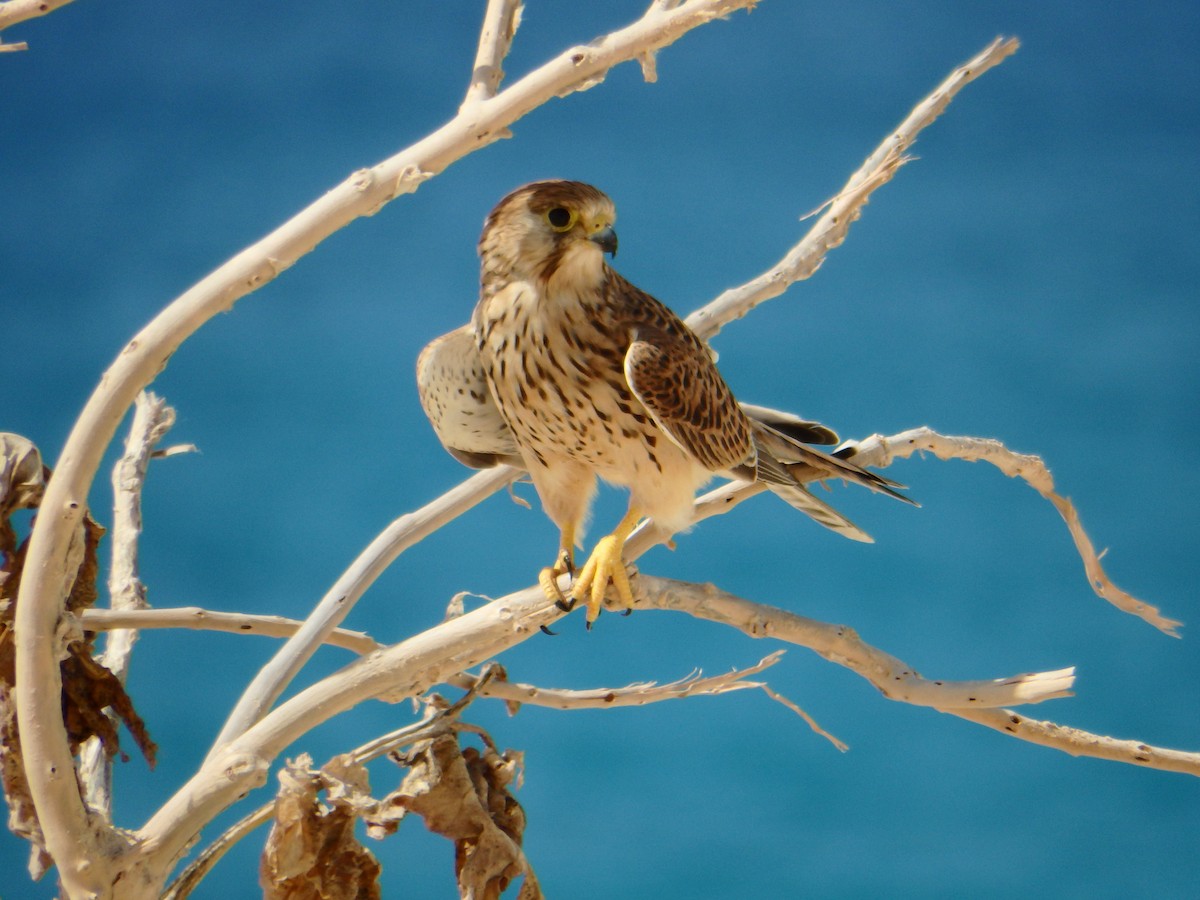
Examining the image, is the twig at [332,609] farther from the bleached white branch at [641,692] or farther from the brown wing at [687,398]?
the brown wing at [687,398]

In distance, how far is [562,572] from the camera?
81.4 inches

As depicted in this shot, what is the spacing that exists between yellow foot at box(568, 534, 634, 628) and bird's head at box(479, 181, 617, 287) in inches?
18.3

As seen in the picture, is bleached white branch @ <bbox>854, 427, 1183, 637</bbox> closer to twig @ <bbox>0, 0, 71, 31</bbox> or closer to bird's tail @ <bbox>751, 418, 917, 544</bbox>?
bird's tail @ <bbox>751, 418, 917, 544</bbox>

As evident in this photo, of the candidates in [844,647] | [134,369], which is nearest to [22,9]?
[134,369]

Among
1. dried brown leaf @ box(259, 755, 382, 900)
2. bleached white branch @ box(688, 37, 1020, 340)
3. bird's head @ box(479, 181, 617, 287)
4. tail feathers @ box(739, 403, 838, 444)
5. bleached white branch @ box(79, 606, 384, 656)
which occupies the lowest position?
dried brown leaf @ box(259, 755, 382, 900)

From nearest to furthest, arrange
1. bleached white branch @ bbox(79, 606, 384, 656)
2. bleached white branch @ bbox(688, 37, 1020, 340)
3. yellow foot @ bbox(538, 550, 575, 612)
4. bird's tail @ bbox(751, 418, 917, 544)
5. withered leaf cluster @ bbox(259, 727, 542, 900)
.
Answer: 1. withered leaf cluster @ bbox(259, 727, 542, 900)
2. yellow foot @ bbox(538, 550, 575, 612)
3. bleached white branch @ bbox(79, 606, 384, 656)
4. bird's tail @ bbox(751, 418, 917, 544)
5. bleached white branch @ bbox(688, 37, 1020, 340)

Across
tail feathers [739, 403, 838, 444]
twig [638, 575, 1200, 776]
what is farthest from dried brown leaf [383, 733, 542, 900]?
Result: tail feathers [739, 403, 838, 444]

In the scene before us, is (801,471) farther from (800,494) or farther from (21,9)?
(21,9)

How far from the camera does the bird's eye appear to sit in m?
1.91

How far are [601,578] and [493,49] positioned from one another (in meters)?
0.85

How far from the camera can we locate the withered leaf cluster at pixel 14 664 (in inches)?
64.2

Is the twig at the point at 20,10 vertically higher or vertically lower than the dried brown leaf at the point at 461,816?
higher

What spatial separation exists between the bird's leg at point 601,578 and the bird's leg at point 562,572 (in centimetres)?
2

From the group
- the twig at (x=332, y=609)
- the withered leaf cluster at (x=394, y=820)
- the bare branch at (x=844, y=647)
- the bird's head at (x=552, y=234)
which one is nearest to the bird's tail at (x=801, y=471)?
the bare branch at (x=844, y=647)
